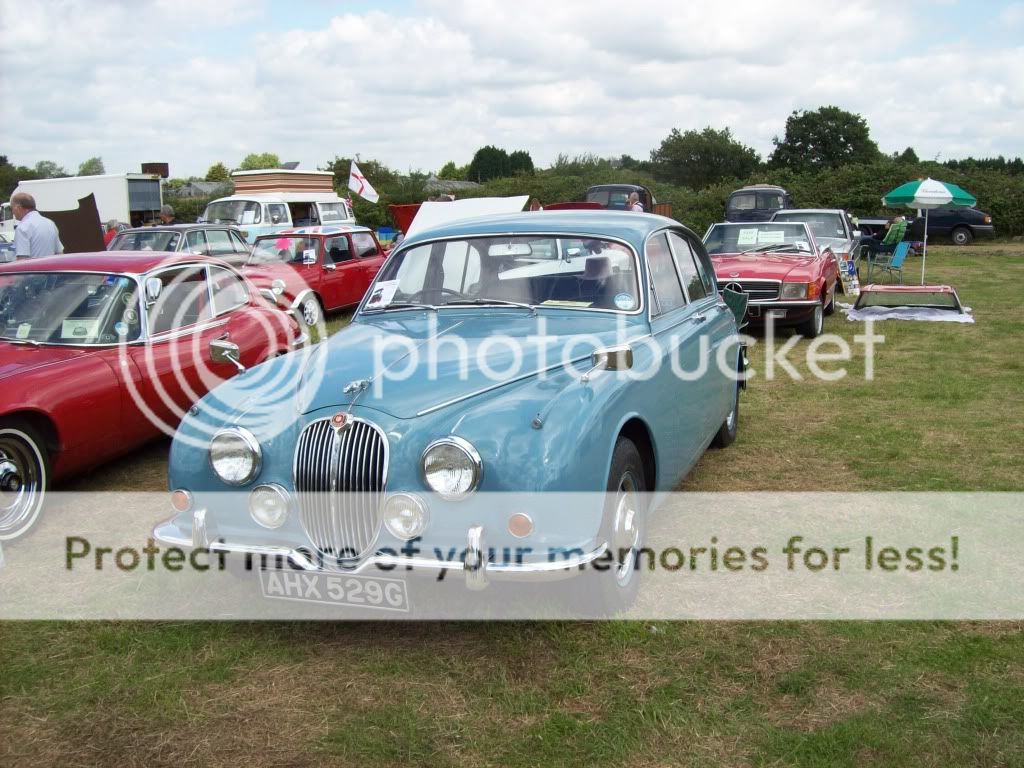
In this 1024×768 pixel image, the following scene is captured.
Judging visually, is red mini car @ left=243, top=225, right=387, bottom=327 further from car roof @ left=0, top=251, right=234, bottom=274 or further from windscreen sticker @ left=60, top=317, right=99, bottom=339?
windscreen sticker @ left=60, top=317, right=99, bottom=339

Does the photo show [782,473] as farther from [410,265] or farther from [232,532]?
[232,532]

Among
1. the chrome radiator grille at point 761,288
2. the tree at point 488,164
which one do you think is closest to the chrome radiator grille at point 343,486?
the chrome radiator grille at point 761,288

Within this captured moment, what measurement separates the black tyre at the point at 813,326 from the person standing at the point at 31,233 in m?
8.57

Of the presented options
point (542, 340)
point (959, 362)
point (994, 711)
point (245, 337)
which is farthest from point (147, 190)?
point (994, 711)

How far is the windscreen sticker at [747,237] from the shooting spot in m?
Answer: 12.2

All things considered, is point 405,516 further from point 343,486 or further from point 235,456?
point 235,456

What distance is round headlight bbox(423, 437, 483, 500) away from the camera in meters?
3.38

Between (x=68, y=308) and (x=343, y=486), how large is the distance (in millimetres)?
3569

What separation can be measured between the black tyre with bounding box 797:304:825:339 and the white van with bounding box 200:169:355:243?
12812 millimetres

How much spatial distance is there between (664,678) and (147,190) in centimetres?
2686

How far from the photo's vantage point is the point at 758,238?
12.3 metres

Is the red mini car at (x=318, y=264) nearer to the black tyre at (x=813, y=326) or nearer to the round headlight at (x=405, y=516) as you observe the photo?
the black tyre at (x=813, y=326)

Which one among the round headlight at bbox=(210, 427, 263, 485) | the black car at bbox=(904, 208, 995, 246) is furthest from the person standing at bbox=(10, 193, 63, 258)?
Result: the black car at bbox=(904, 208, 995, 246)

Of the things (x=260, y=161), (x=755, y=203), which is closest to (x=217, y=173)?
(x=260, y=161)
